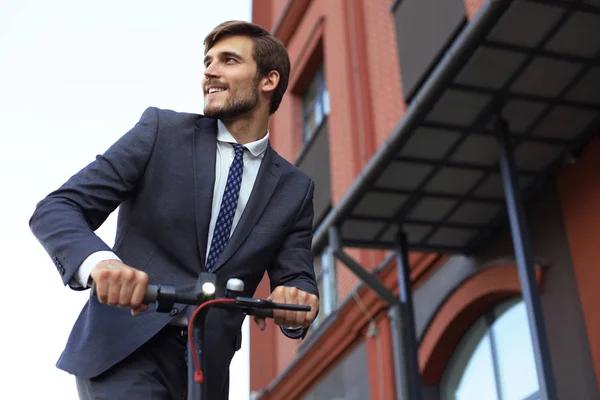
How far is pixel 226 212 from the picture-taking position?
8.95 feet

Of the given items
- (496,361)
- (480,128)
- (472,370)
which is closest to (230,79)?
(480,128)

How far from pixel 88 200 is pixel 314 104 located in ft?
45.9

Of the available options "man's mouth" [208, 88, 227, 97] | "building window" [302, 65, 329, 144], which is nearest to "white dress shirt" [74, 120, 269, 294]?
"man's mouth" [208, 88, 227, 97]

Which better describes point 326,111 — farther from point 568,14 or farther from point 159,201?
point 159,201

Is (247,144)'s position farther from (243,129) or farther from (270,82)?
(270,82)

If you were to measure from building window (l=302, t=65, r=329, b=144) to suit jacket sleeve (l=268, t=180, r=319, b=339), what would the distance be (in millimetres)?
12249

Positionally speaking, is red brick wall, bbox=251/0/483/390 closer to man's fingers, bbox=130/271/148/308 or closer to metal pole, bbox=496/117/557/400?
metal pole, bbox=496/117/557/400

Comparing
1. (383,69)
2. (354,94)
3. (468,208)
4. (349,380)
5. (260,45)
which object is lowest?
(260,45)

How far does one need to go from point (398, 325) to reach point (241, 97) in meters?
6.77

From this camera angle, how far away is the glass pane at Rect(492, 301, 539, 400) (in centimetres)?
865

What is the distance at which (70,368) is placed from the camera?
2.48 m

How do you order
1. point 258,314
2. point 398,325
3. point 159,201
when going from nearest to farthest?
point 258,314, point 159,201, point 398,325

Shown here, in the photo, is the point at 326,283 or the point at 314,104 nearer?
the point at 326,283

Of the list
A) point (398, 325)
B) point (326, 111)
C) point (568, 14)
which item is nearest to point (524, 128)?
point (568, 14)
